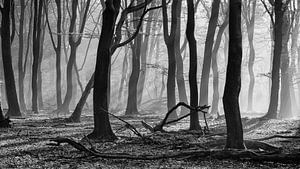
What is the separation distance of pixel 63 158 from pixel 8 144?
8.97ft

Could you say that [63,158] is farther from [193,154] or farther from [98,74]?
[98,74]

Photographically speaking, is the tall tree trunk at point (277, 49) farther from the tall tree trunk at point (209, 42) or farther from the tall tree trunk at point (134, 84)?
the tall tree trunk at point (134, 84)

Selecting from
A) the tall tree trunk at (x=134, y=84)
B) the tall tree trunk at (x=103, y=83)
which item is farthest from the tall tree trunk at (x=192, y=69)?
the tall tree trunk at (x=134, y=84)

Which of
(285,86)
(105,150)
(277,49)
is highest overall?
(277,49)

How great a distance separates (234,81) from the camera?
28.9 ft

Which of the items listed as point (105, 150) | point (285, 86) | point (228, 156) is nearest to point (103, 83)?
point (105, 150)

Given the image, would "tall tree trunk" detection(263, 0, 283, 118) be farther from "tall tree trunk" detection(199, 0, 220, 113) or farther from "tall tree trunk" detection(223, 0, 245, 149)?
"tall tree trunk" detection(223, 0, 245, 149)

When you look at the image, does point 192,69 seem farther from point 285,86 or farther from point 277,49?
point 285,86

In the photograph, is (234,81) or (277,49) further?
(277,49)

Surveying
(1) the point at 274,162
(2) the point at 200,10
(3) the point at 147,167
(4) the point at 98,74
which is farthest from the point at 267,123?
(2) the point at 200,10

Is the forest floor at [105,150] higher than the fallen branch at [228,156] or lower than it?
lower

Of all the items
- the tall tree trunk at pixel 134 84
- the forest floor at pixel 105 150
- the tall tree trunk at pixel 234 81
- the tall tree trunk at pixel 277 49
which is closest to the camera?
the forest floor at pixel 105 150

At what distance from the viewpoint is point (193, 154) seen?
27.7 feet

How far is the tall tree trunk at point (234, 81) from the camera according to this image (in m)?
8.78
